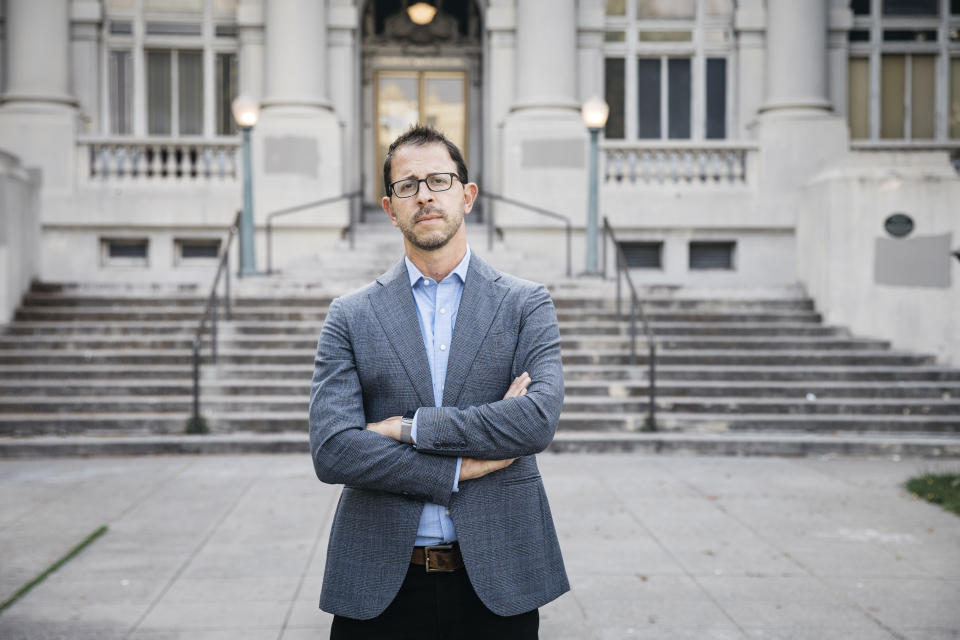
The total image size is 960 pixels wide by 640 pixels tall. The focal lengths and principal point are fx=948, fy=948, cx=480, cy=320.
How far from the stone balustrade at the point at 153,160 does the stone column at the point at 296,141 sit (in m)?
0.80

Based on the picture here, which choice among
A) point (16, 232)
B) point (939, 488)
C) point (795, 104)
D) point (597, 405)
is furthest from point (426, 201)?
point (795, 104)

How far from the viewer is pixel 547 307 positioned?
9.39 feet

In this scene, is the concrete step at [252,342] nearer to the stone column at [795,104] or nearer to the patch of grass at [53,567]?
the patch of grass at [53,567]

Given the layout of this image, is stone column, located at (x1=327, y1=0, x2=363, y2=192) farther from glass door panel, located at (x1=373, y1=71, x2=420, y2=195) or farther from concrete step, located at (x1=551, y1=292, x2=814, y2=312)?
concrete step, located at (x1=551, y1=292, x2=814, y2=312)

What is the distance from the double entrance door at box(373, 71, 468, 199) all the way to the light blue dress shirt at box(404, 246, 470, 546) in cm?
1949

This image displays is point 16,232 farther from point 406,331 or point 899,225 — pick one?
point 406,331

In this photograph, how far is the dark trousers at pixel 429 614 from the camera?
2652mm

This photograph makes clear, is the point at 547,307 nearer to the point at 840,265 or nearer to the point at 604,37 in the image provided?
the point at 840,265

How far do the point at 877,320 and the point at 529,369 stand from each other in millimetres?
12653

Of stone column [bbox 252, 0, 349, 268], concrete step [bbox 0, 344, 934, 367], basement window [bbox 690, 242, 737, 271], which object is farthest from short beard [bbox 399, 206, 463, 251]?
basement window [bbox 690, 242, 737, 271]

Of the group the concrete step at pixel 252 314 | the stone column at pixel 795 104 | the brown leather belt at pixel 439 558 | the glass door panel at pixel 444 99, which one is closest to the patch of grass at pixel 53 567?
the brown leather belt at pixel 439 558

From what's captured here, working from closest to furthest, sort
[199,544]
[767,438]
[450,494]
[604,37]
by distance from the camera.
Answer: [450,494] → [199,544] → [767,438] → [604,37]

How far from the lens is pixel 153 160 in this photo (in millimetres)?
19203

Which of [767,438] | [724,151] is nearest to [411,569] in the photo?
[767,438]
